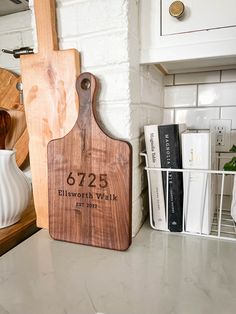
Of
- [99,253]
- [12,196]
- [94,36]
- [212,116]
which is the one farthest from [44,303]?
[212,116]

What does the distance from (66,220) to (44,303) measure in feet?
0.74

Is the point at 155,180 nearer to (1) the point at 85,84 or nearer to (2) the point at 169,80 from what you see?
(1) the point at 85,84

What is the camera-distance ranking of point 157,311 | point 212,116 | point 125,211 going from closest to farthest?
1. point 157,311
2. point 125,211
3. point 212,116

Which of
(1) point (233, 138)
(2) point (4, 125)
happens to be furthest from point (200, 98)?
(2) point (4, 125)

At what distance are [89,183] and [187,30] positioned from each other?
444mm

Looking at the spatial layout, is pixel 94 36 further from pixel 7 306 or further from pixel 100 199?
pixel 7 306

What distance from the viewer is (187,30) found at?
58cm

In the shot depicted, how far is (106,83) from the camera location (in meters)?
0.58

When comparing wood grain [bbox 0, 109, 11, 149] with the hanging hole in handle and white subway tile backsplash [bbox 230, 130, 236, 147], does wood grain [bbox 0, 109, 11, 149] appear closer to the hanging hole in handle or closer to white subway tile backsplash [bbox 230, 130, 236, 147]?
the hanging hole in handle

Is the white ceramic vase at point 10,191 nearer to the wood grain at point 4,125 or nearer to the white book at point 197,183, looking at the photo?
the wood grain at point 4,125

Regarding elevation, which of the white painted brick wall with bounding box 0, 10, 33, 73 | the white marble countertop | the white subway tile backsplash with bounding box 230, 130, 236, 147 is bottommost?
the white marble countertop

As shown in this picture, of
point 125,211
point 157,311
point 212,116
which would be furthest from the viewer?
point 212,116

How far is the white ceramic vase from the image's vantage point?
2.04ft

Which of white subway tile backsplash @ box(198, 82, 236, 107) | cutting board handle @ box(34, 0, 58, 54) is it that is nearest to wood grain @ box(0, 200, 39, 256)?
cutting board handle @ box(34, 0, 58, 54)
